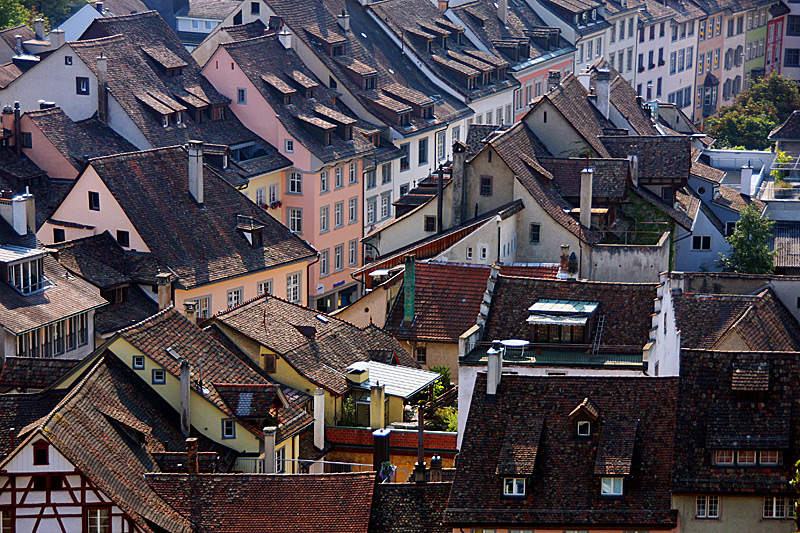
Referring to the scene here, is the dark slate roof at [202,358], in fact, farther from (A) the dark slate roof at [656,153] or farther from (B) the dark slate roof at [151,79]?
(A) the dark slate roof at [656,153]

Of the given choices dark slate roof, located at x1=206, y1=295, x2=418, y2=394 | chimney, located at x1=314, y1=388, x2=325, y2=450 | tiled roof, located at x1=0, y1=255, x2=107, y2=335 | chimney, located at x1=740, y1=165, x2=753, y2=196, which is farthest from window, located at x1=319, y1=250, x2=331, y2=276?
chimney, located at x1=314, y1=388, x2=325, y2=450

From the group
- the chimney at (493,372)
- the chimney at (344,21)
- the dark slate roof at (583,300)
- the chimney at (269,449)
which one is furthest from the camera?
the chimney at (344,21)

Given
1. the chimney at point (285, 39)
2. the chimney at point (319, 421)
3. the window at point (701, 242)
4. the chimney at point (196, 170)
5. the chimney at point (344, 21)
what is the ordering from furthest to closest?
the chimney at point (344, 21) < the chimney at point (285, 39) < the window at point (701, 242) < the chimney at point (196, 170) < the chimney at point (319, 421)

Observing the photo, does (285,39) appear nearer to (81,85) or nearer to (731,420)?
(81,85)

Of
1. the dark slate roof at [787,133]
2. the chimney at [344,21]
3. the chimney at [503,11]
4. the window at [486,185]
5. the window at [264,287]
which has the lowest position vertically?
the window at [264,287]

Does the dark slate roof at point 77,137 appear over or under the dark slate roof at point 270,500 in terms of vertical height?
over

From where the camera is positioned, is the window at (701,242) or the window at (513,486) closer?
the window at (513,486)

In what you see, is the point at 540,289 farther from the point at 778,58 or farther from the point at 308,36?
the point at 778,58

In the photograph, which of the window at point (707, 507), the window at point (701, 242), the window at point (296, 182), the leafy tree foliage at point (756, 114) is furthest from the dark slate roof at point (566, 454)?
the leafy tree foliage at point (756, 114)

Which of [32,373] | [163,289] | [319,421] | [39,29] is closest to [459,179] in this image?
[163,289]
